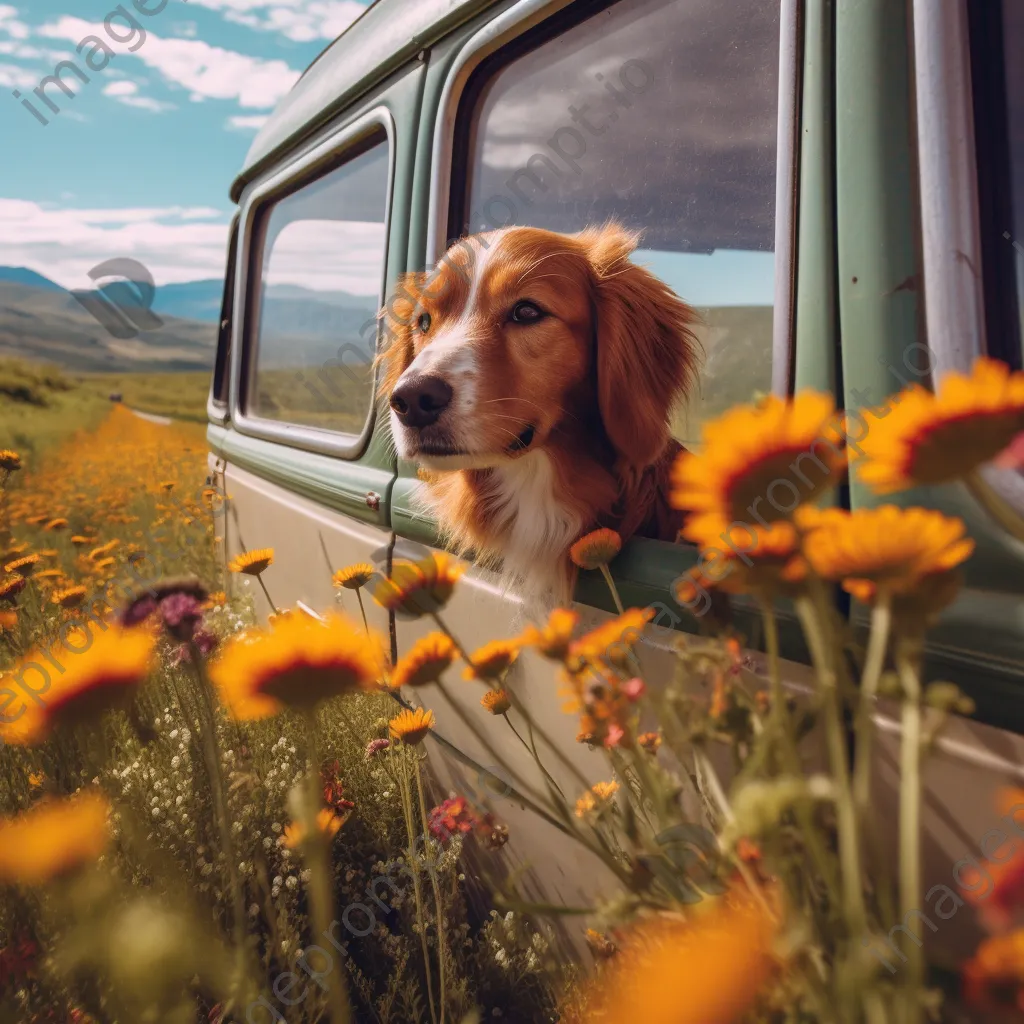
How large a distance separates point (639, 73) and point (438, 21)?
2.39ft

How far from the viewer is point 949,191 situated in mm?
973

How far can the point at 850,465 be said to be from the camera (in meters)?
1.04

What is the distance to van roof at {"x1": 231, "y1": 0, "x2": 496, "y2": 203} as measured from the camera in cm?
216

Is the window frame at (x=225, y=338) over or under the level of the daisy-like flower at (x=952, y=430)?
over

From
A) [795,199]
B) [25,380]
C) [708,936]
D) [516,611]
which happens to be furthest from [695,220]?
[25,380]

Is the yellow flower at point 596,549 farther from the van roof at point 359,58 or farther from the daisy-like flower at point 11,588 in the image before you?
the daisy-like flower at point 11,588

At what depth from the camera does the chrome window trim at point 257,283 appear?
8.29 ft

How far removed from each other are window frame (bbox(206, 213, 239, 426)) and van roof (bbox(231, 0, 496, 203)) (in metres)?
0.89

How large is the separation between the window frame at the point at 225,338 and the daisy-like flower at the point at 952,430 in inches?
188

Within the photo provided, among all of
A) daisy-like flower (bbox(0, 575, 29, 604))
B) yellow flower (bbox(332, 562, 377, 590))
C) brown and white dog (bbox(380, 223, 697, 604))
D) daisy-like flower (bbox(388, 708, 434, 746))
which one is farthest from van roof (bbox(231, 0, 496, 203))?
daisy-like flower (bbox(0, 575, 29, 604))

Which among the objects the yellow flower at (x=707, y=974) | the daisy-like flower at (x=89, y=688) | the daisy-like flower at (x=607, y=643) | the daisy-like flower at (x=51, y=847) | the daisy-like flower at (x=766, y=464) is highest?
the daisy-like flower at (x=766, y=464)

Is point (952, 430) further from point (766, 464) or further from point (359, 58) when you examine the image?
point (359, 58)

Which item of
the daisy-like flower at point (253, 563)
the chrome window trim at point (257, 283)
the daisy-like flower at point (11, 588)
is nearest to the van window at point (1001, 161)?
the daisy-like flower at point (253, 563)

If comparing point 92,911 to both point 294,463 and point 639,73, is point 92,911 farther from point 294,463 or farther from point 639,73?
point 294,463
